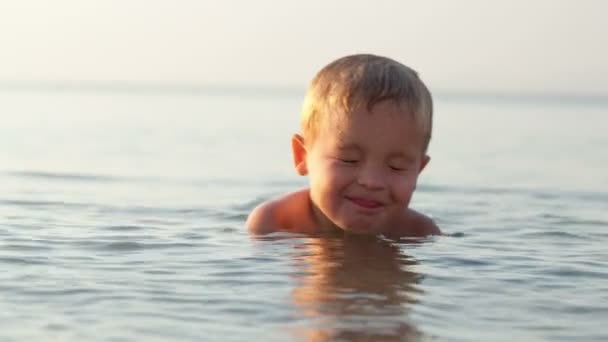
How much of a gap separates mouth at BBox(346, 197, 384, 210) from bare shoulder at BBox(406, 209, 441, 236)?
64 cm

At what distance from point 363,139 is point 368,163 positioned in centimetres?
12

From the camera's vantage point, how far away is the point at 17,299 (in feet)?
13.1

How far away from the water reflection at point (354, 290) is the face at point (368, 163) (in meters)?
0.19

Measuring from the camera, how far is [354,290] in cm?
430

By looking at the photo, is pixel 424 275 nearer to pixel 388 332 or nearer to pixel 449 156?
pixel 388 332

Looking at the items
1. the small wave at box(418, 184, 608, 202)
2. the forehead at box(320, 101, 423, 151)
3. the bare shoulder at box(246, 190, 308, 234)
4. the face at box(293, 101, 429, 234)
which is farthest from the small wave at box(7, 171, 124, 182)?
the forehead at box(320, 101, 423, 151)

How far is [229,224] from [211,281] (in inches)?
95.3

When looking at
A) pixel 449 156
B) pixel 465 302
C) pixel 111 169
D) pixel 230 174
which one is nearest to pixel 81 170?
pixel 111 169

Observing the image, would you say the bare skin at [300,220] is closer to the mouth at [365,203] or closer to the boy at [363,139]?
the boy at [363,139]

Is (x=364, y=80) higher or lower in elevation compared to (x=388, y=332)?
higher

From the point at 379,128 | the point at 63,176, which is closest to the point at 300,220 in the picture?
the point at 379,128

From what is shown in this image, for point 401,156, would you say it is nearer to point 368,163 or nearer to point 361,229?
point 368,163

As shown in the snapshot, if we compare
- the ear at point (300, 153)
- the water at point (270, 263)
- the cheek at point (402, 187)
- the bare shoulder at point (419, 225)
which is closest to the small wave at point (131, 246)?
the water at point (270, 263)

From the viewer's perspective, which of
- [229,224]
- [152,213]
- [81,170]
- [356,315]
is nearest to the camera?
[356,315]
